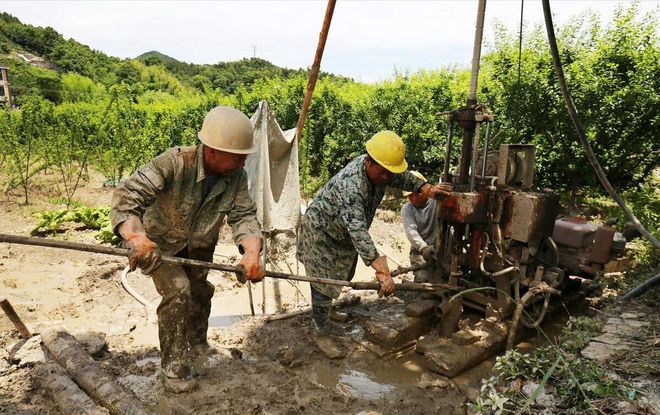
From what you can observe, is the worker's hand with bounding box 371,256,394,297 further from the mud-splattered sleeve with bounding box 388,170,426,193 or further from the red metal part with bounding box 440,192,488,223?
the mud-splattered sleeve with bounding box 388,170,426,193

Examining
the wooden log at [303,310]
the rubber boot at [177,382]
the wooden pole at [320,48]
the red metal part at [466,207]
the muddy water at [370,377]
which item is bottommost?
the muddy water at [370,377]

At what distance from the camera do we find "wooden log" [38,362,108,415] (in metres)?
2.73

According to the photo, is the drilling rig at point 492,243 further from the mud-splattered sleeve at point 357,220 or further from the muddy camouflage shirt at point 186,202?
the muddy camouflage shirt at point 186,202

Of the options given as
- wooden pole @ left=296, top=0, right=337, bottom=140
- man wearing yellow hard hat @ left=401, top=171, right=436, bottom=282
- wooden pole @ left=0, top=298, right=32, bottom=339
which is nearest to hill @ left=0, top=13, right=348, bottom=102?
wooden pole @ left=296, top=0, right=337, bottom=140

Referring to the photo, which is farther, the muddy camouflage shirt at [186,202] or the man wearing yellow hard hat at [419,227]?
the man wearing yellow hard hat at [419,227]

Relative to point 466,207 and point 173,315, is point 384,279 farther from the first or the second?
point 173,315

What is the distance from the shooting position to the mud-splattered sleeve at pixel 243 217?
11.1ft

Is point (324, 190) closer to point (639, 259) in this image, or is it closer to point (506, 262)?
point (506, 262)

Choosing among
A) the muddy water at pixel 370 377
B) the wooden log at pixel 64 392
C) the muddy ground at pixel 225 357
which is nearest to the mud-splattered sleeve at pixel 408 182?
the muddy ground at pixel 225 357

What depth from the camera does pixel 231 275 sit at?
6.23 meters

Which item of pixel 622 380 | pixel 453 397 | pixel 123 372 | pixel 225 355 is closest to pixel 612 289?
pixel 453 397

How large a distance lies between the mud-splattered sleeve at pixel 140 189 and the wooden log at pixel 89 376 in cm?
105

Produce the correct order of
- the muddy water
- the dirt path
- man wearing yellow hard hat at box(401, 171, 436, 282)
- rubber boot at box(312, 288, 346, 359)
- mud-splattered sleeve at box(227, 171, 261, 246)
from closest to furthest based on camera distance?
the dirt path < mud-splattered sleeve at box(227, 171, 261, 246) < the muddy water < rubber boot at box(312, 288, 346, 359) < man wearing yellow hard hat at box(401, 171, 436, 282)

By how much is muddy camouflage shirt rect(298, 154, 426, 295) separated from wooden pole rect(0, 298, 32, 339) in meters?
2.45
